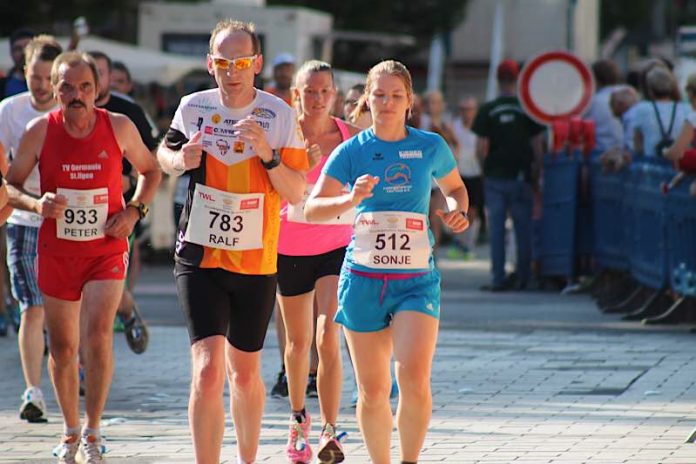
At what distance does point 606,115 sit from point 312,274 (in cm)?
926

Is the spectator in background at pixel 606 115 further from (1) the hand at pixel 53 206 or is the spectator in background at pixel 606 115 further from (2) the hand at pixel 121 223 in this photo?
(1) the hand at pixel 53 206

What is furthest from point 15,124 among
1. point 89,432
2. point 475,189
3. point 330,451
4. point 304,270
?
point 475,189

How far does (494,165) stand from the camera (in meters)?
17.5

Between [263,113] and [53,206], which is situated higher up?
[263,113]

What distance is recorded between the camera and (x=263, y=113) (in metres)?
7.36

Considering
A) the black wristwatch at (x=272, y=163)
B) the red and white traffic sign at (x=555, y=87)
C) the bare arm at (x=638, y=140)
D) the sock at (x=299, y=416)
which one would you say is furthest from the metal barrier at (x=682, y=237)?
the black wristwatch at (x=272, y=163)

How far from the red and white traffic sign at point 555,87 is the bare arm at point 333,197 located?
1041 centimetres

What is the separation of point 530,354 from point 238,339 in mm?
5320

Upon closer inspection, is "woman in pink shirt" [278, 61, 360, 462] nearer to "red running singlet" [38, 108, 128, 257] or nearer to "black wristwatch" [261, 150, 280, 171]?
"red running singlet" [38, 108, 128, 257]

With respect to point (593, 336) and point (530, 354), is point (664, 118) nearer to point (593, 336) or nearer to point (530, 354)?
point (593, 336)

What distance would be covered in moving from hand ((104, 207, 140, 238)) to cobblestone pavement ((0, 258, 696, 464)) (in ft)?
3.50

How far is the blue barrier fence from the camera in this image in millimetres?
13820

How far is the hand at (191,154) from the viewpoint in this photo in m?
7.14

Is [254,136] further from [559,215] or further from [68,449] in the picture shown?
[559,215]
